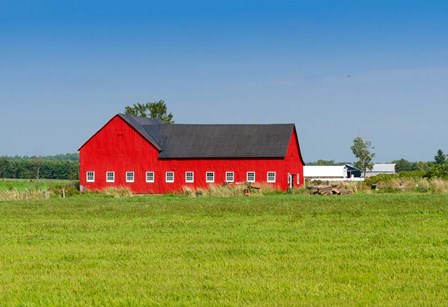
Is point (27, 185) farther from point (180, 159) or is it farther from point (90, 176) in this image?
point (180, 159)

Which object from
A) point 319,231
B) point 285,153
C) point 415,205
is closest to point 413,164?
point 285,153

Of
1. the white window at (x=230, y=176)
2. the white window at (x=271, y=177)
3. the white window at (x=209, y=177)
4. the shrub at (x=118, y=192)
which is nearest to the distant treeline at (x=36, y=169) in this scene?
the white window at (x=209, y=177)

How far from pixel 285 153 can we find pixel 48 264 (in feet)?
153

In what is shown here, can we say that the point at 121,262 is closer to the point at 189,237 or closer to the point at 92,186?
the point at 189,237

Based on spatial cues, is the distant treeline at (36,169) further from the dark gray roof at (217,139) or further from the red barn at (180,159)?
the red barn at (180,159)

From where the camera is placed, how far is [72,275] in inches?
549

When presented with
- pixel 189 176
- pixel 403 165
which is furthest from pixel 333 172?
pixel 189 176

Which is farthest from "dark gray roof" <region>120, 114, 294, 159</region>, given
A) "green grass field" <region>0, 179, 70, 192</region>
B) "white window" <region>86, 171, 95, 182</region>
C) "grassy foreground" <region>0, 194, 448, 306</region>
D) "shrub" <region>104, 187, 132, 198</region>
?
"grassy foreground" <region>0, 194, 448, 306</region>

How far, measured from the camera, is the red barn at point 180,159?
202ft

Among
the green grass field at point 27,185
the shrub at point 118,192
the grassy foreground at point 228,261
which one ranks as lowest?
the grassy foreground at point 228,261

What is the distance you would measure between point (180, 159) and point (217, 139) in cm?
384

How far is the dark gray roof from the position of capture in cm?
6212

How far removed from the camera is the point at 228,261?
15336 mm

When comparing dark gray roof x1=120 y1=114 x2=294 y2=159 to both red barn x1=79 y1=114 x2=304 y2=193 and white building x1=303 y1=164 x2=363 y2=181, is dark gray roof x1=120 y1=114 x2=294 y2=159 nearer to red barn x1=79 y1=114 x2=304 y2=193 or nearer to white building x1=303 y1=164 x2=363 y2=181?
red barn x1=79 y1=114 x2=304 y2=193
